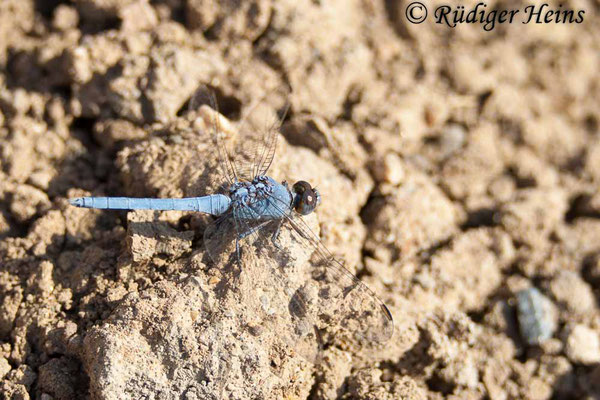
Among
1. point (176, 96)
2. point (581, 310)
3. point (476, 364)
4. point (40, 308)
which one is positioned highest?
point (176, 96)

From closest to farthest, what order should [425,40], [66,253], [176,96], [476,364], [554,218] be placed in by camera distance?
[66,253] < [476,364] < [176,96] < [554,218] < [425,40]

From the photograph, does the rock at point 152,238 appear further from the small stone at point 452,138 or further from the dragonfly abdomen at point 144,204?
the small stone at point 452,138

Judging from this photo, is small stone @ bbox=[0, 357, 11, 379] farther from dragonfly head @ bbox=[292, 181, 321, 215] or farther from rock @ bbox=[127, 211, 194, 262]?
dragonfly head @ bbox=[292, 181, 321, 215]

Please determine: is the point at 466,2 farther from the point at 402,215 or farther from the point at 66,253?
the point at 66,253

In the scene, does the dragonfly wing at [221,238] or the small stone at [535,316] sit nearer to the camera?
the dragonfly wing at [221,238]

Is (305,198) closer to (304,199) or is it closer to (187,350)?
(304,199)

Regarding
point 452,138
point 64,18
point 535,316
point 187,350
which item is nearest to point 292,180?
point 187,350

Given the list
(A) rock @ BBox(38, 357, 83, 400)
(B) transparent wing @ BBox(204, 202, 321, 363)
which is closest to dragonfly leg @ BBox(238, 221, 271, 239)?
(B) transparent wing @ BBox(204, 202, 321, 363)

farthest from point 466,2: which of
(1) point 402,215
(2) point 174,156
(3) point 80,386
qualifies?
(3) point 80,386

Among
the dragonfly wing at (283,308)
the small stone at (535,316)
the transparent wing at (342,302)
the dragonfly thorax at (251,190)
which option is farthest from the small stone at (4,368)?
the small stone at (535,316)
